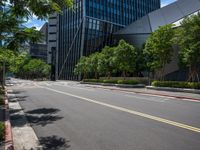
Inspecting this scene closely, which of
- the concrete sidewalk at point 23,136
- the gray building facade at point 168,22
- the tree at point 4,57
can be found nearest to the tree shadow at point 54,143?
the concrete sidewalk at point 23,136

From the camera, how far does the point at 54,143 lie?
283 inches

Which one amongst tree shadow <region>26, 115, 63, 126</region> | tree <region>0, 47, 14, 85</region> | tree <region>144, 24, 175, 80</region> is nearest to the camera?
tree shadow <region>26, 115, 63, 126</region>

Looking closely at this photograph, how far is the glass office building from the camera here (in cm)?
7625

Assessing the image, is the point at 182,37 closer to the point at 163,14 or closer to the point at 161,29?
the point at 161,29

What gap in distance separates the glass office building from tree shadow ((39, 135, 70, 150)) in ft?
215

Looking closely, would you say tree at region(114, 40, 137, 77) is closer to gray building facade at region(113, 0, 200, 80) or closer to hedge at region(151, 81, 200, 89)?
gray building facade at region(113, 0, 200, 80)

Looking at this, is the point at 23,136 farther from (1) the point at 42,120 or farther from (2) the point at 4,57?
(2) the point at 4,57

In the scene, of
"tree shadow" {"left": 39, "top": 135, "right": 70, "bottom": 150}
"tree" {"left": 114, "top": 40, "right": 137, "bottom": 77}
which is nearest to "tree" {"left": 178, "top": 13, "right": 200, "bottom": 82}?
"tree" {"left": 114, "top": 40, "right": 137, "bottom": 77}

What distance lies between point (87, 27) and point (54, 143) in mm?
A: 70743

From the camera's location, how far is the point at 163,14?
1992 inches

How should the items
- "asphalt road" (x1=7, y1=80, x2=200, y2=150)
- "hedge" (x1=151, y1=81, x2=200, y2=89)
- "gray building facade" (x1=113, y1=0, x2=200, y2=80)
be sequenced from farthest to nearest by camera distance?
"gray building facade" (x1=113, y1=0, x2=200, y2=80) → "hedge" (x1=151, y1=81, x2=200, y2=89) → "asphalt road" (x1=7, y1=80, x2=200, y2=150)

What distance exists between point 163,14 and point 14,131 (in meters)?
47.0

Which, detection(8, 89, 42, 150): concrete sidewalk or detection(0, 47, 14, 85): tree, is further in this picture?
detection(0, 47, 14, 85): tree

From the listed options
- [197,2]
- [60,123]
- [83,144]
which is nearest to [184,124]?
[83,144]
